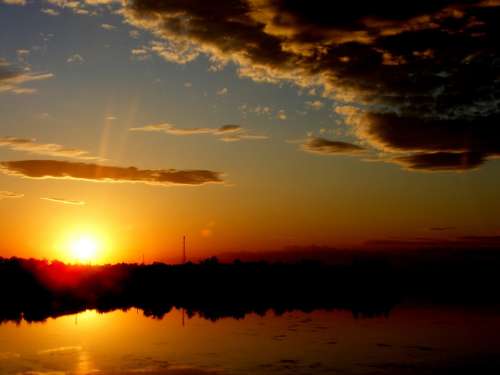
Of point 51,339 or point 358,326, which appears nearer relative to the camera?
point 51,339

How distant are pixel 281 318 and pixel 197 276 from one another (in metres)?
62.8

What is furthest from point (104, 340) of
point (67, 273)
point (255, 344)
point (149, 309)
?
point (67, 273)

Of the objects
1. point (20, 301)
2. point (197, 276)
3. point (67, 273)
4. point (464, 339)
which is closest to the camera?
point (464, 339)

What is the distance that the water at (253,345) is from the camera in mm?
29172

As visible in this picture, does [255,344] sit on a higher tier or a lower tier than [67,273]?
lower

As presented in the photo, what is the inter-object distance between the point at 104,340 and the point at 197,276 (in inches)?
2980

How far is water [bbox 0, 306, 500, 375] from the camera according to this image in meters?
29.2

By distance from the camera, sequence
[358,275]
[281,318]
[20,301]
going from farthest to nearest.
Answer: [358,275] → [20,301] → [281,318]

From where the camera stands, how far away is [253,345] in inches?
1448

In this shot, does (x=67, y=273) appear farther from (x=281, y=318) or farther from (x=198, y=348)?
(x=198, y=348)

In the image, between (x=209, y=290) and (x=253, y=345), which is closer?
(x=253, y=345)

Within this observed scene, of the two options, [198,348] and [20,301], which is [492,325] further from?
[20,301]

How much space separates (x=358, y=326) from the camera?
47.2m

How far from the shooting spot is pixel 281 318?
53.0m
